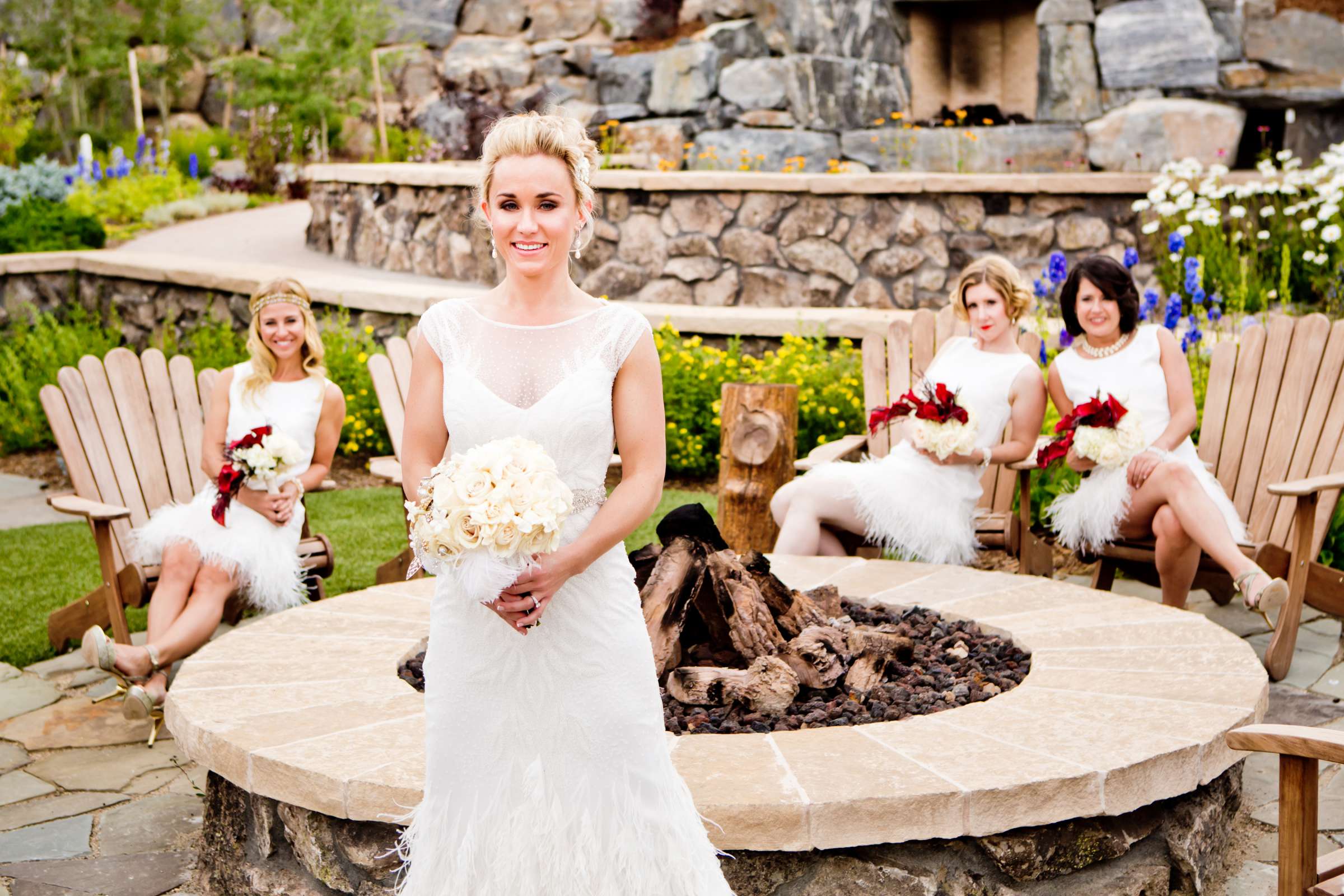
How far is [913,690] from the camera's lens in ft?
11.8

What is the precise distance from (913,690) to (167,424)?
10.9ft

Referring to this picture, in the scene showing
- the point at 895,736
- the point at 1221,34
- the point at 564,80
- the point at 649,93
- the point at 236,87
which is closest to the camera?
the point at 895,736

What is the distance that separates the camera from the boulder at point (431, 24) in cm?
1638

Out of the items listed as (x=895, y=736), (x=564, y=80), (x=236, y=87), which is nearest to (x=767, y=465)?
(x=895, y=736)

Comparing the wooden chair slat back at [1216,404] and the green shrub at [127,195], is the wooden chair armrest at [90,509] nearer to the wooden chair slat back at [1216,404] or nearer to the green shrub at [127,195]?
the wooden chair slat back at [1216,404]

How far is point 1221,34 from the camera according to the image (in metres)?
10.9

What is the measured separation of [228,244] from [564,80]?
5118 mm

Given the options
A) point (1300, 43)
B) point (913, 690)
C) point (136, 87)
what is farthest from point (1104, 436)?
point (136, 87)

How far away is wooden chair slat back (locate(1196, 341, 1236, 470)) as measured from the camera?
17.5ft

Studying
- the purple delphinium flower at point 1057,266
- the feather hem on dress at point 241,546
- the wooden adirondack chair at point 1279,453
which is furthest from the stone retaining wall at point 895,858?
the purple delphinium flower at point 1057,266

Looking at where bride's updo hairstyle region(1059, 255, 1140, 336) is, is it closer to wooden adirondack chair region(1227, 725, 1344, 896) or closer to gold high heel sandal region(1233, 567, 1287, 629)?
gold high heel sandal region(1233, 567, 1287, 629)

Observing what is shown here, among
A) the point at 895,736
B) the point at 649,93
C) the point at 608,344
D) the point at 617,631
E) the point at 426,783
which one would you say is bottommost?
the point at 895,736

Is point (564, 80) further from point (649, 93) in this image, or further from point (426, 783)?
point (426, 783)

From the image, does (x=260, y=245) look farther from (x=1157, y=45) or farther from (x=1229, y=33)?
(x=1229, y=33)
